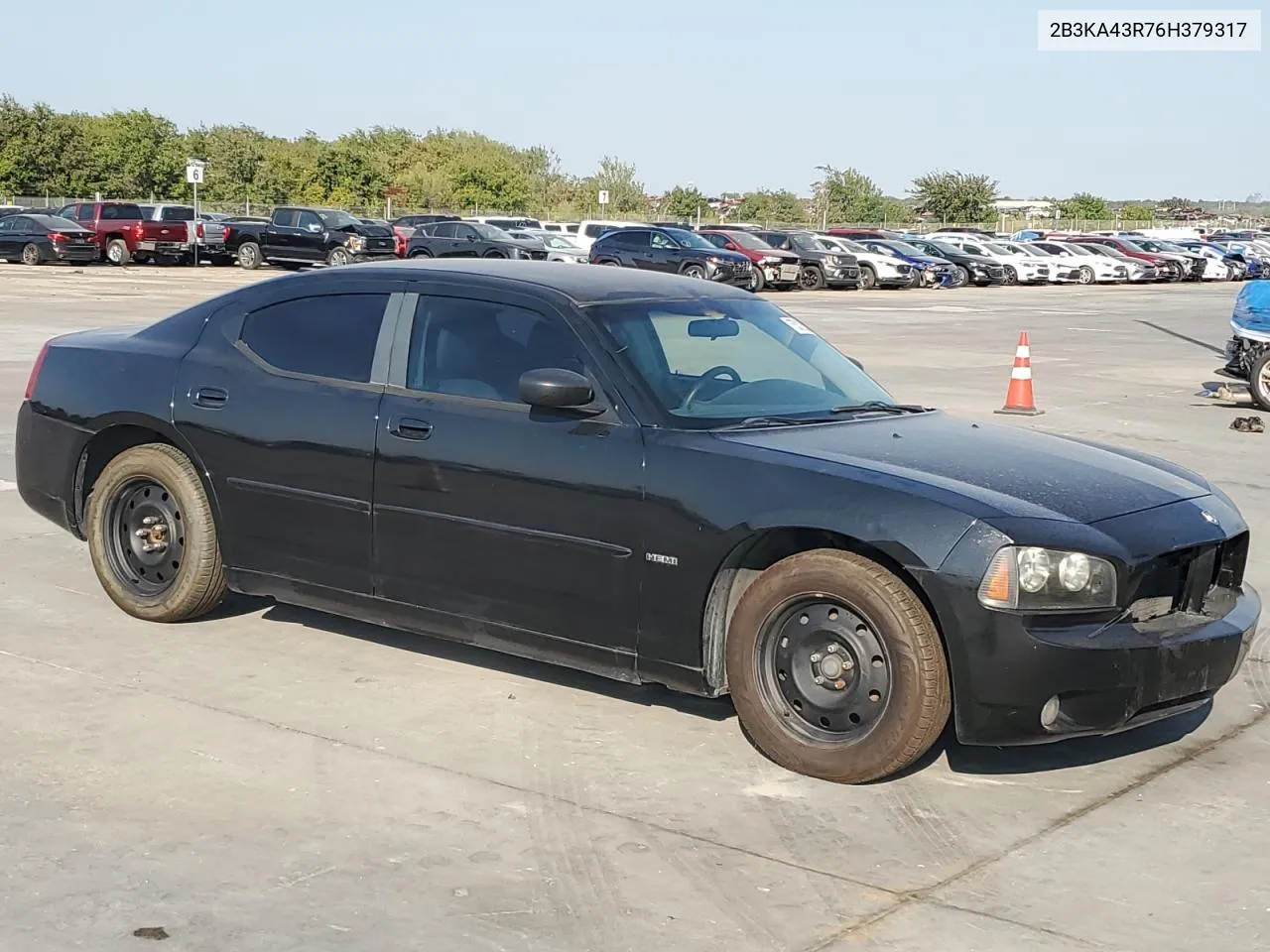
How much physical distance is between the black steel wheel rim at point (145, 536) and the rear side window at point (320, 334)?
767 millimetres

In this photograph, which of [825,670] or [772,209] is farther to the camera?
[772,209]

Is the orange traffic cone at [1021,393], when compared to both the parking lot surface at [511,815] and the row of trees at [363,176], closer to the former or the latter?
the parking lot surface at [511,815]

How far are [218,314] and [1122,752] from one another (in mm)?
3931

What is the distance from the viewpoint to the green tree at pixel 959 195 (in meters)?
96.8

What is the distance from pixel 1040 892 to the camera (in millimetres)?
4250

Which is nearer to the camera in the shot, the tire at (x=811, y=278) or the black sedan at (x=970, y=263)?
the tire at (x=811, y=278)

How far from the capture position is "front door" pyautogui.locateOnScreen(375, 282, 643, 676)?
540cm

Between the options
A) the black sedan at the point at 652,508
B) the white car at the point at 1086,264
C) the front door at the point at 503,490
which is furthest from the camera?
the white car at the point at 1086,264

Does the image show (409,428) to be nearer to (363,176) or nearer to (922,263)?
(922,263)

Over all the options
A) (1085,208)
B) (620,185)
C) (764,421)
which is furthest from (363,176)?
(764,421)

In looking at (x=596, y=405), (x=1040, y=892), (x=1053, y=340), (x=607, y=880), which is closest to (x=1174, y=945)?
(x=1040, y=892)

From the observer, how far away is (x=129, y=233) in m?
42.9

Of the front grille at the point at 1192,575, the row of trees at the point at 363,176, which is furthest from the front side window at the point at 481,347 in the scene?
the row of trees at the point at 363,176

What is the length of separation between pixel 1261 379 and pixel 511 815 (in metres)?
13.5
